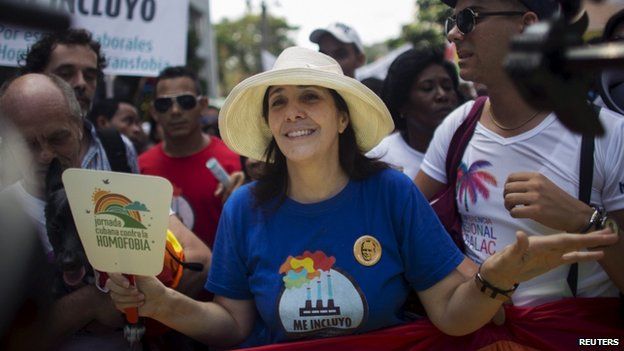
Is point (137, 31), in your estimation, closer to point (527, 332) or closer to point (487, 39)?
point (487, 39)

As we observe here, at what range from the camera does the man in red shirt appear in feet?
12.7

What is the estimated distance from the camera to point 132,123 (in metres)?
5.73

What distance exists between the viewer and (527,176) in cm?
203

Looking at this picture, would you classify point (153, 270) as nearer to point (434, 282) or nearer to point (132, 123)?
point (434, 282)

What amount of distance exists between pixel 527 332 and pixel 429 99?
208 cm

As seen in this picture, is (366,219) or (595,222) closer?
(595,222)

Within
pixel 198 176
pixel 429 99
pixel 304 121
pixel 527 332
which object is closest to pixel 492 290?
pixel 527 332

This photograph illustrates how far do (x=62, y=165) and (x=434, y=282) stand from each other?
148 cm

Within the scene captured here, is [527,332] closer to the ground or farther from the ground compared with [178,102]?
closer to the ground

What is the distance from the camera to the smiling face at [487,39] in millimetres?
2291

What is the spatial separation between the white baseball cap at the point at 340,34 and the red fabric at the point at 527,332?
3.06 metres

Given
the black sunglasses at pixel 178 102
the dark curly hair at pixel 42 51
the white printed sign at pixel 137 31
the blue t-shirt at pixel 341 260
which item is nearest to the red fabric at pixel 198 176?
the black sunglasses at pixel 178 102

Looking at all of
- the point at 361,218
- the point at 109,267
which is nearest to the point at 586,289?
the point at 361,218

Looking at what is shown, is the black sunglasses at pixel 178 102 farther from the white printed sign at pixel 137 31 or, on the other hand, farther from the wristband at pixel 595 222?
the wristband at pixel 595 222
